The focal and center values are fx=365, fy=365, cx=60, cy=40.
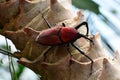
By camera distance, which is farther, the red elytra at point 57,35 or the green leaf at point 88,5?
the green leaf at point 88,5

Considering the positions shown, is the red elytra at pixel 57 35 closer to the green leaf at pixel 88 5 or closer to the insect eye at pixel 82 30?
the insect eye at pixel 82 30

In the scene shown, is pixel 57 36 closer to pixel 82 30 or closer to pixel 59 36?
pixel 59 36

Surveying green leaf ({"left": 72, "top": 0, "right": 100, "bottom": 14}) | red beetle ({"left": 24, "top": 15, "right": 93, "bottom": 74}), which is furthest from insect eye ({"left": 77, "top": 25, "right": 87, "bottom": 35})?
green leaf ({"left": 72, "top": 0, "right": 100, "bottom": 14})

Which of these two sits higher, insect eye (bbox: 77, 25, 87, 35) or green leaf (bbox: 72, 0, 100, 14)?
insect eye (bbox: 77, 25, 87, 35)

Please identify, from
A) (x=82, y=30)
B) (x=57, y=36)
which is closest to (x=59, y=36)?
(x=57, y=36)

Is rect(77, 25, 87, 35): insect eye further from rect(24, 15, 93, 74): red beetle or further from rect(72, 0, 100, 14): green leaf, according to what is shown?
rect(72, 0, 100, 14): green leaf

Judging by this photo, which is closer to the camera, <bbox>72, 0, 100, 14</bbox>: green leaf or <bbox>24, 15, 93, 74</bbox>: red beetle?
<bbox>24, 15, 93, 74</bbox>: red beetle

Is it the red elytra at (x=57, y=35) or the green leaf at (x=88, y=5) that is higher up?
the red elytra at (x=57, y=35)

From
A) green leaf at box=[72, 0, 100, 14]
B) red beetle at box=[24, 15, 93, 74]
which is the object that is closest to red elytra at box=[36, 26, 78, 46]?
red beetle at box=[24, 15, 93, 74]

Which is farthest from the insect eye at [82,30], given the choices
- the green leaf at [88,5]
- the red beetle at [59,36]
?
the green leaf at [88,5]

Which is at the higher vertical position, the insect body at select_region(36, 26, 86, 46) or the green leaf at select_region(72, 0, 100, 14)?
the insect body at select_region(36, 26, 86, 46)

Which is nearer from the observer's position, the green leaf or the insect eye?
the insect eye
